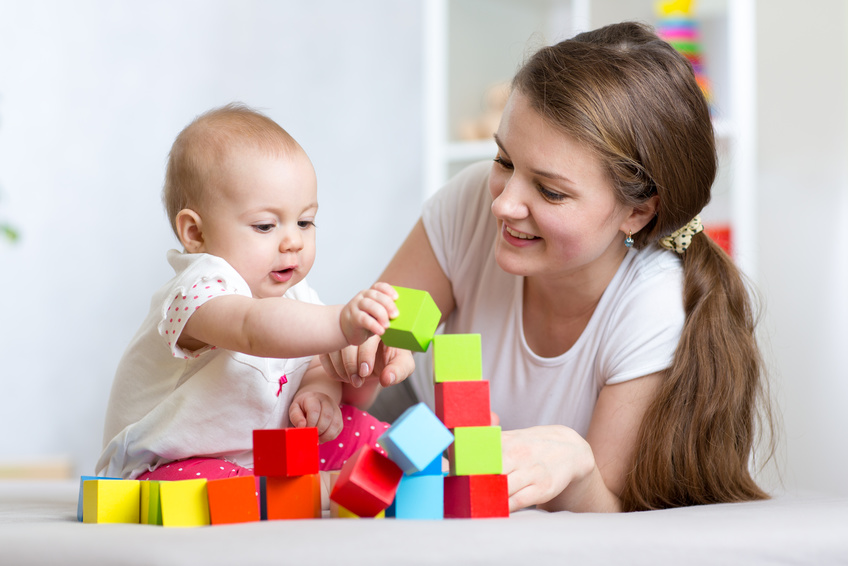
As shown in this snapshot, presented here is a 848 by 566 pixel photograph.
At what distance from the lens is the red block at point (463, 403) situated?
88 centimetres

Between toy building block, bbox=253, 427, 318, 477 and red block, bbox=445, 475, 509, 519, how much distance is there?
16 cm

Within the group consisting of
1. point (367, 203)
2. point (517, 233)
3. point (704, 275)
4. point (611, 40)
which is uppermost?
point (611, 40)

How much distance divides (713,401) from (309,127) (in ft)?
8.42

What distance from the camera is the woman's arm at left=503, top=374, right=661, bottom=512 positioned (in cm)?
105

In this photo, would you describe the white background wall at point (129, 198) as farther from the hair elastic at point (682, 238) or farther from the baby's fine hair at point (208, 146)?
the baby's fine hair at point (208, 146)

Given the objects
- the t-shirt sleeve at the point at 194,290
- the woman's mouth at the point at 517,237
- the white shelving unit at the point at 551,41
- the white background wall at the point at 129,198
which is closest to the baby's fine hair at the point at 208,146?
the t-shirt sleeve at the point at 194,290

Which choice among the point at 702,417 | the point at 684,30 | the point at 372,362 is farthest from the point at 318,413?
the point at 684,30

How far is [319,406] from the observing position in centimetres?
116

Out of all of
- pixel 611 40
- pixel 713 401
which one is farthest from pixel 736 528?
pixel 611 40

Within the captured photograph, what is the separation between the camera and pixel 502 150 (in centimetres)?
134

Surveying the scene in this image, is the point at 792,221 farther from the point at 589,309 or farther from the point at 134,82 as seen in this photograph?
the point at 134,82

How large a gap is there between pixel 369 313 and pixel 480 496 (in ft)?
0.76

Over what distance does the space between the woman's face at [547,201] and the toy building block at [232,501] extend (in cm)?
61

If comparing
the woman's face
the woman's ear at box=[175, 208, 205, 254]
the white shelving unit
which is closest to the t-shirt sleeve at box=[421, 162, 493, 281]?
the woman's face
